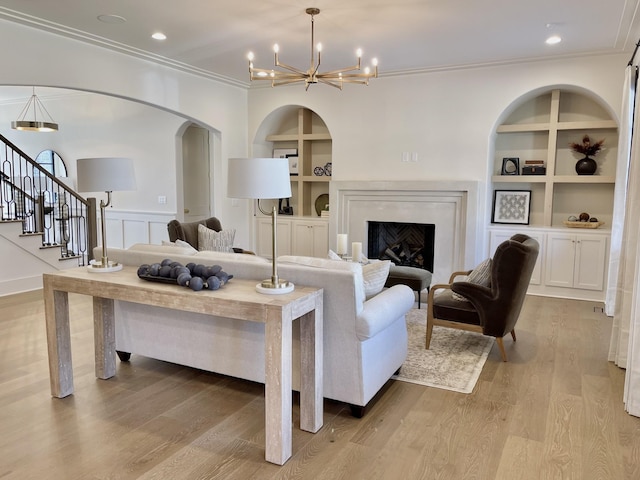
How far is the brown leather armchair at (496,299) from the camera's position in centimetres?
355

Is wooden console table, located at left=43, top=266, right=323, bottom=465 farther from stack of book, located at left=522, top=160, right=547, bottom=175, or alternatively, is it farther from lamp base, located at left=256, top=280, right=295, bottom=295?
stack of book, located at left=522, top=160, right=547, bottom=175

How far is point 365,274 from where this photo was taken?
3.16m

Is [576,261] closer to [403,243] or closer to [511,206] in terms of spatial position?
[511,206]

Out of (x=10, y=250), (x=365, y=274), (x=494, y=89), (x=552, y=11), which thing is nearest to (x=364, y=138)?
(x=494, y=89)

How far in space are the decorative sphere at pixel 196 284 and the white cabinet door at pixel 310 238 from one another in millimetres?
4659

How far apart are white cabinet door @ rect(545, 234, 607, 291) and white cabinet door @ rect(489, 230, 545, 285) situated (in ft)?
0.27

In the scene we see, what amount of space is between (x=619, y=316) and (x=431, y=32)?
3166 millimetres

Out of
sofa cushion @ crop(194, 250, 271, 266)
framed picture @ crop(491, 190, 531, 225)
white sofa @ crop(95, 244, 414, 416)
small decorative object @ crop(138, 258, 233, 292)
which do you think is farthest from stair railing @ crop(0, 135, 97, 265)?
framed picture @ crop(491, 190, 531, 225)

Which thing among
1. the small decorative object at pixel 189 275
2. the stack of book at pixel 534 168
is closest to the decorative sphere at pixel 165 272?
the small decorative object at pixel 189 275

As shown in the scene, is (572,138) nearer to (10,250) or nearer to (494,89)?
(494,89)

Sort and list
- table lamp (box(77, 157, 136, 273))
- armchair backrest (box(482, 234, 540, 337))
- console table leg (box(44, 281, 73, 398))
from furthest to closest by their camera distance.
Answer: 1. armchair backrest (box(482, 234, 540, 337))
2. table lamp (box(77, 157, 136, 273))
3. console table leg (box(44, 281, 73, 398))

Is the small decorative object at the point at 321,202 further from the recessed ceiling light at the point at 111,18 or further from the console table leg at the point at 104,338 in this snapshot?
the console table leg at the point at 104,338

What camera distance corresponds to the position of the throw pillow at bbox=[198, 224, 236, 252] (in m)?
5.52

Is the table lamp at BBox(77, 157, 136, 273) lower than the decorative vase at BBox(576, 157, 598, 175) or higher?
lower
